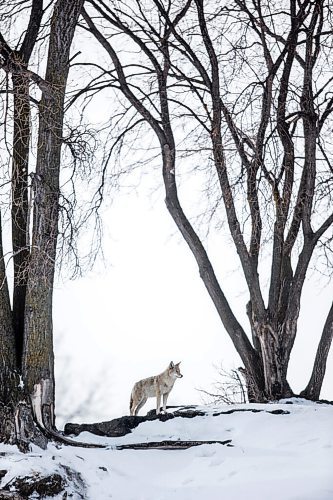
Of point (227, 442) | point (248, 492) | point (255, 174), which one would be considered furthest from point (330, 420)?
point (255, 174)

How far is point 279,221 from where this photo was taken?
10727 mm

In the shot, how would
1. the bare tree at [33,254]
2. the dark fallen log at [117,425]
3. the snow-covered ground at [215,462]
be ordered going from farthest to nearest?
the dark fallen log at [117,425], the bare tree at [33,254], the snow-covered ground at [215,462]

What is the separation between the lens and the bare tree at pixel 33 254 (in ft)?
22.7

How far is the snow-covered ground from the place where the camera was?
6.04 meters

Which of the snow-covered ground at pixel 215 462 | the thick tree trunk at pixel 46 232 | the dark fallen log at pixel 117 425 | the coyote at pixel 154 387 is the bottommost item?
the snow-covered ground at pixel 215 462

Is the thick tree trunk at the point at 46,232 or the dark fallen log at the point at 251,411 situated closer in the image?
the thick tree trunk at the point at 46,232

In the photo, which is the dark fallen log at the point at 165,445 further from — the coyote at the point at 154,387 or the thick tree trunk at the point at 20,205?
the coyote at the point at 154,387

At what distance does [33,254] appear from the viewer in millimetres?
7562

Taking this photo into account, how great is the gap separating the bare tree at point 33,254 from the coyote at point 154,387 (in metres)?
2.96

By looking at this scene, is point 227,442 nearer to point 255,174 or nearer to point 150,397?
point 150,397

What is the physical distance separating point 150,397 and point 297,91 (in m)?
5.59

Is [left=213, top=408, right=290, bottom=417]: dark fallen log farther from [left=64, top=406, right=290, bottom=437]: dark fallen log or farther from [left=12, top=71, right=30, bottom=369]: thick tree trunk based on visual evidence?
[left=12, top=71, right=30, bottom=369]: thick tree trunk

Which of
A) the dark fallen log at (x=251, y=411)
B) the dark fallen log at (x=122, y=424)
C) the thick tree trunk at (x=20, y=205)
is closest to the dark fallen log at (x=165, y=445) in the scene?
the dark fallen log at (x=122, y=424)

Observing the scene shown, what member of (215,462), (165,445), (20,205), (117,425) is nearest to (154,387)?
(117,425)
